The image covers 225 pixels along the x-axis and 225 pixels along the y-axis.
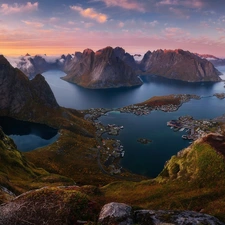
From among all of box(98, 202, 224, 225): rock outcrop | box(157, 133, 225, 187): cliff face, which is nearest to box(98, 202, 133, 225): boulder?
box(98, 202, 224, 225): rock outcrop

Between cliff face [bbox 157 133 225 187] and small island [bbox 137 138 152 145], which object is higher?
cliff face [bbox 157 133 225 187]

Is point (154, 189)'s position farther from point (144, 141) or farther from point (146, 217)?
point (144, 141)

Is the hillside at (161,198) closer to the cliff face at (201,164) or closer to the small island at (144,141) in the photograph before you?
the cliff face at (201,164)

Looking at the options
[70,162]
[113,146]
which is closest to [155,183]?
[70,162]

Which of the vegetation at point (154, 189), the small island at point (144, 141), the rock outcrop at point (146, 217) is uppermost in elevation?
the rock outcrop at point (146, 217)

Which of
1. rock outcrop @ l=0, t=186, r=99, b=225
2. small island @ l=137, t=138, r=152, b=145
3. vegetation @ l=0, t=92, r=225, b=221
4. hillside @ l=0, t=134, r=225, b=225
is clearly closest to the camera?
rock outcrop @ l=0, t=186, r=99, b=225

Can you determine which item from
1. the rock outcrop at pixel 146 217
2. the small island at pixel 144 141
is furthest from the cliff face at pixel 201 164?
the small island at pixel 144 141

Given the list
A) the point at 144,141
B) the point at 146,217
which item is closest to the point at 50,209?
the point at 146,217

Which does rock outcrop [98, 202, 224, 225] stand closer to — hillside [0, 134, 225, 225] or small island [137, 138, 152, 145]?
hillside [0, 134, 225, 225]

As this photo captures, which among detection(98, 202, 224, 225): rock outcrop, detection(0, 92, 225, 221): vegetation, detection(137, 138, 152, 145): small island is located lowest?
detection(137, 138, 152, 145): small island
